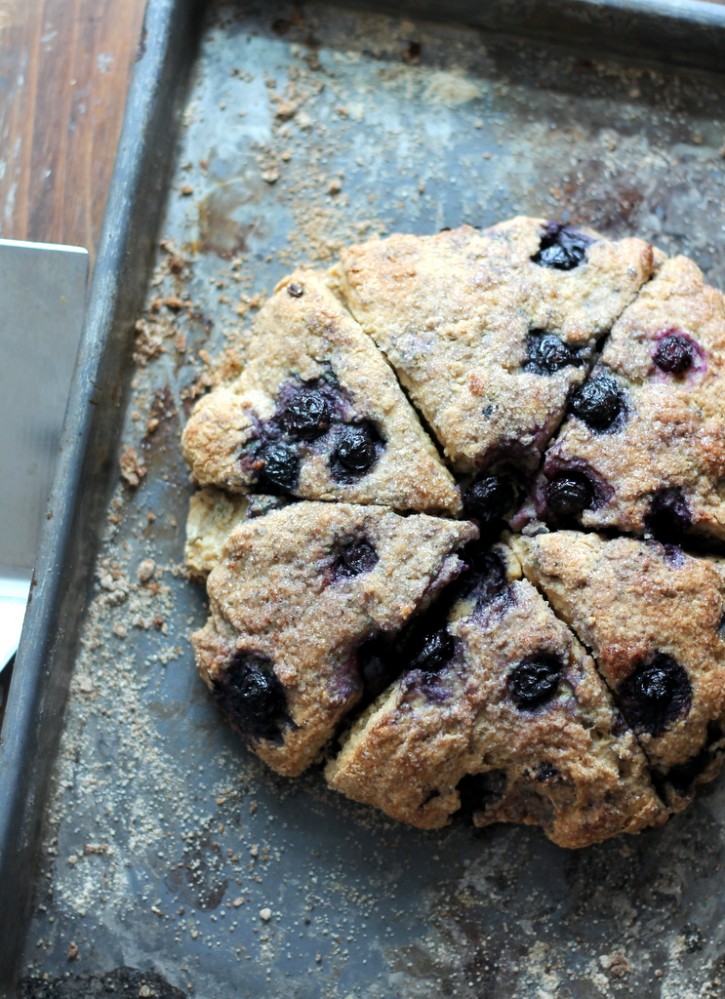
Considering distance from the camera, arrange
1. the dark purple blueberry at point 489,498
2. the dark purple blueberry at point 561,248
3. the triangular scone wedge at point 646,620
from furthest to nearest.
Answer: the dark purple blueberry at point 561,248
the dark purple blueberry at point 489,498
the triangular scone wedge at point 646,620

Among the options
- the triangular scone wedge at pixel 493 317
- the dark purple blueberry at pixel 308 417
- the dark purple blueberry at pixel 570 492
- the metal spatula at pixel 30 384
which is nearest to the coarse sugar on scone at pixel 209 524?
the dark purple blueberry at pixel 308 417

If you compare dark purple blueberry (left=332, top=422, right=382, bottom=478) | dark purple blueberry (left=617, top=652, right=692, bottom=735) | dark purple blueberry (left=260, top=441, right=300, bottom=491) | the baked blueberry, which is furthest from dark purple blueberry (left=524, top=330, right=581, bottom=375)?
the baked blueberry

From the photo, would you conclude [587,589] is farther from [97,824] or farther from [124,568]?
[97,824]

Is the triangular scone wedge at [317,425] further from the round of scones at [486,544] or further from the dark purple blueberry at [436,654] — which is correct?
the dark purple blueberry at [436,654]

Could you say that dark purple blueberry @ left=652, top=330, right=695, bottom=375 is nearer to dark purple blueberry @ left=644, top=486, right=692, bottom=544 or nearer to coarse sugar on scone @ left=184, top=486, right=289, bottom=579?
dark purple blueberry @ left=644, top=486, right=692, bottom=544

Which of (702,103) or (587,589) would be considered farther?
(702,103)

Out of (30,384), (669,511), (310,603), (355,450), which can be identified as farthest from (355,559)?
(30,384)

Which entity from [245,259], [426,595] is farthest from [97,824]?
[245,259]
